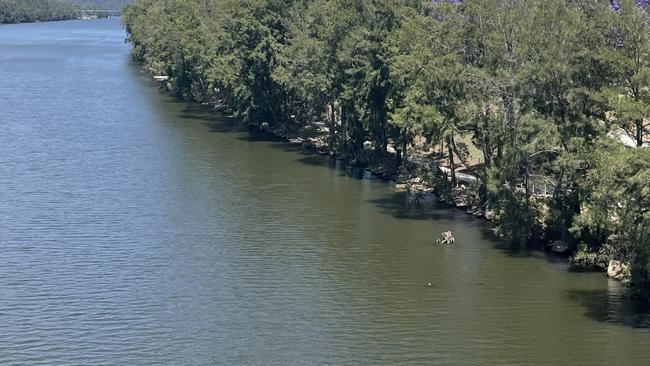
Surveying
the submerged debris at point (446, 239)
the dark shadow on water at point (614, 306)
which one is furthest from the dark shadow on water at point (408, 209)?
the dark shadow on water at point (614, 306)

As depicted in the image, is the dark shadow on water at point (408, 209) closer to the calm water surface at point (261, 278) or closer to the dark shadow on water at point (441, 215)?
the dark shadow on water at point (441, 215)

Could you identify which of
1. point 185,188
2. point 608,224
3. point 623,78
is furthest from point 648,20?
point 185,188

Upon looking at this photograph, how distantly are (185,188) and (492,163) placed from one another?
20700 mm

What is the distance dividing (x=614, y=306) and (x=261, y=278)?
15.3 meters

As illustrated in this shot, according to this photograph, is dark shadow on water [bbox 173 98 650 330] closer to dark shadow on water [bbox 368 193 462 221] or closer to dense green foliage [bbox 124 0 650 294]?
dark shadow on water [bbox 368 193 462 221]

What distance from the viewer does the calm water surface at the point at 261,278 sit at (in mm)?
34500

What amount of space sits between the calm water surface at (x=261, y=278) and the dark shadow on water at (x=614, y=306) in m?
0.11

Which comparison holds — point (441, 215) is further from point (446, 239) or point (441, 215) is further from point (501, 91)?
point (501, 91)

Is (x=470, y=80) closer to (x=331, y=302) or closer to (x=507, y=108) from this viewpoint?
(x=507, y=108)

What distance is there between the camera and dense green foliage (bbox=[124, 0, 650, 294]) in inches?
1576

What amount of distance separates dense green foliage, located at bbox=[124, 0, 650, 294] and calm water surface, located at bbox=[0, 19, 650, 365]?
2991 millimetres

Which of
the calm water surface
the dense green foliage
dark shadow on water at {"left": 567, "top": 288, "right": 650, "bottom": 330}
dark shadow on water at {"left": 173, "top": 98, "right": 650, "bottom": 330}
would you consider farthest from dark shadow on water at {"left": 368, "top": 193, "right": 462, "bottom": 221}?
dark shadow on water at {"left": 567, "top": 288, "right": 650, "bottom": 330}

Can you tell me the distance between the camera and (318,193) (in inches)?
2361

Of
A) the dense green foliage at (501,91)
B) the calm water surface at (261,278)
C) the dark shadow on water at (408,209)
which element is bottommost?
the calm water surface at (261,278)
